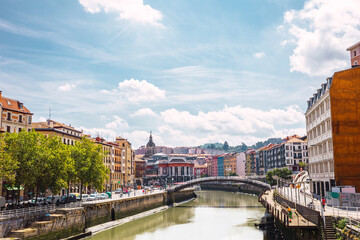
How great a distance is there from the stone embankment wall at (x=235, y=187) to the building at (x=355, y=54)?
73.7m

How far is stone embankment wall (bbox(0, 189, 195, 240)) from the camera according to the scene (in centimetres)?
3705

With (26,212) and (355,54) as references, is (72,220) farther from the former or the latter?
(355,54)

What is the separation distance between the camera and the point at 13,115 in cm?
6091

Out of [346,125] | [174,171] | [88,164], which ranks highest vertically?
[346,125]

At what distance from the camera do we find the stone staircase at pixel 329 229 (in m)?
27.7

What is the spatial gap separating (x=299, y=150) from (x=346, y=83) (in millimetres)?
88873

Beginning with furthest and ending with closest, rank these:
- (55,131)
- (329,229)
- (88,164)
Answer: (55,131) → (88,164) → (329,229)

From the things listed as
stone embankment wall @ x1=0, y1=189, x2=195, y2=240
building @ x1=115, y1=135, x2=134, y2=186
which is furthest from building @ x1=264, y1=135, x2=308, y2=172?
stone embankment wall @ x1=0, y1=189, x2=195, y2=240

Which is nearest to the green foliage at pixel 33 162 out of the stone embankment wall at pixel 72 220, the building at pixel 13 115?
the stone embankment wall at pixel 72 220

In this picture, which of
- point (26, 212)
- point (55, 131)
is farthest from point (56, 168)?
point (55, 131)

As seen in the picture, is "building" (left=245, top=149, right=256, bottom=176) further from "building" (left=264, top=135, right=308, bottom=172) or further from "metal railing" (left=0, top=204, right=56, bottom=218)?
"metal railing" (left=0, top=204, right=56, bottom=218)

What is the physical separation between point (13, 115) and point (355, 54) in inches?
2451

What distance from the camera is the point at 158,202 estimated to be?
87875 millimetres

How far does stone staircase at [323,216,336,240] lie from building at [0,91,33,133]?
5025 cm
